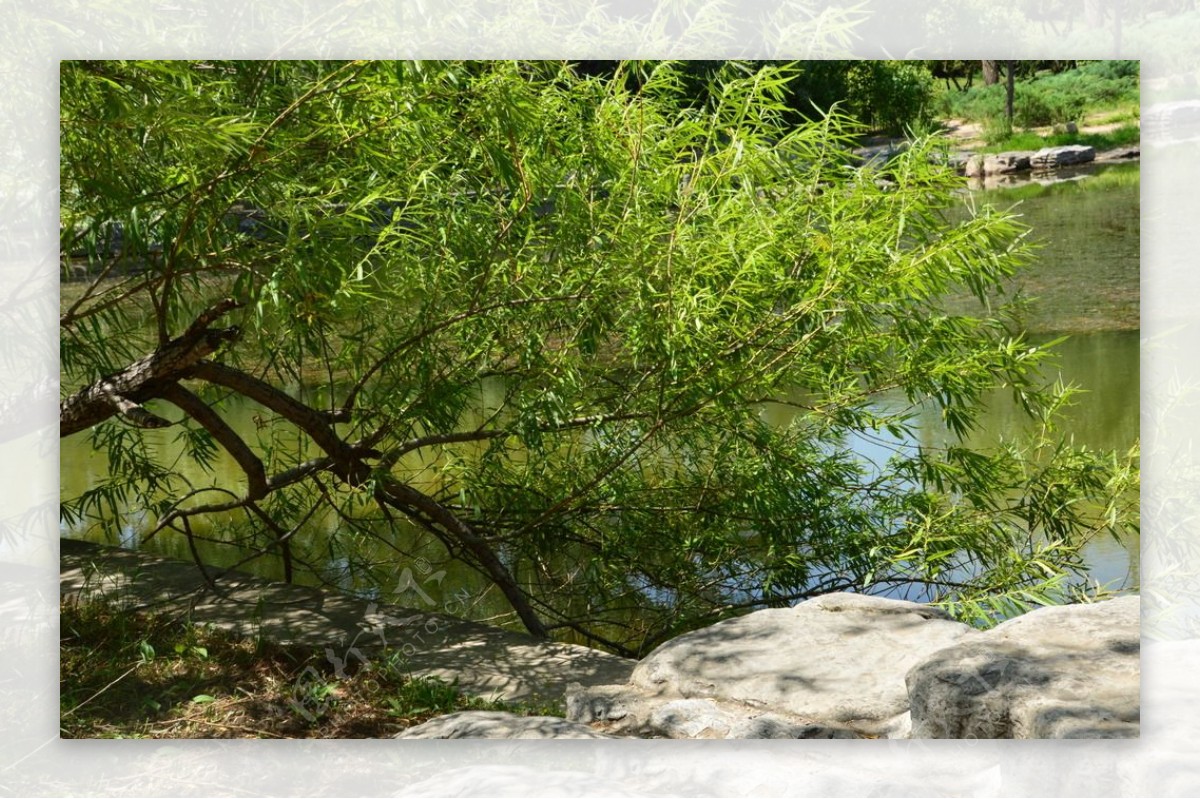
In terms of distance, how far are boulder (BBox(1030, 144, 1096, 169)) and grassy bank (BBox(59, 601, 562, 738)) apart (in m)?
2.06

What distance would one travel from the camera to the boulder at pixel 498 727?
2.94 metres

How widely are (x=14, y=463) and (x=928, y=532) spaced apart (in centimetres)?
265

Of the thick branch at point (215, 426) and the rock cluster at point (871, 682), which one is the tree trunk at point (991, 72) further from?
the thick branch at point (215, 426)

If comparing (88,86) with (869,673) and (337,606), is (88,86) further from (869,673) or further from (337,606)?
(869,673)

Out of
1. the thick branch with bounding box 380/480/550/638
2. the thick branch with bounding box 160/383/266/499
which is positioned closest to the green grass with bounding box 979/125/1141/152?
the thick branch with bounding box 380/480/550/638

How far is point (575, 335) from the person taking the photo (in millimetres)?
3662

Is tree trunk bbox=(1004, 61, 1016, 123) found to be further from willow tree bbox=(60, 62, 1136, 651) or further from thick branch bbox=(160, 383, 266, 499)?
thick branch bbox=(160, 383, 266, 499)

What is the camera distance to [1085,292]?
359 centimetres

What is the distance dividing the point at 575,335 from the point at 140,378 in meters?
1.25

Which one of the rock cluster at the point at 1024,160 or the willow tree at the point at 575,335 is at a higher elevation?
the rock cluster at the point at 1024,160

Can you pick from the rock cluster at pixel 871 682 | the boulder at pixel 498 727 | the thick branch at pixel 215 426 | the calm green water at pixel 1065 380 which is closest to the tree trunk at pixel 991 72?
the calm green water at pixel 1065 380

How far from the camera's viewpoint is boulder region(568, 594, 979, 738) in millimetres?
2922

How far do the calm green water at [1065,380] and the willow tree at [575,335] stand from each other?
0.07 meters

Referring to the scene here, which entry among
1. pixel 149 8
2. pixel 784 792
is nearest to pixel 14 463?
pixel 149 8
